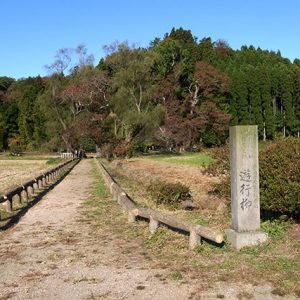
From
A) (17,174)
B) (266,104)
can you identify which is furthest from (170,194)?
(266,104)

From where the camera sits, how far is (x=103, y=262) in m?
5.12

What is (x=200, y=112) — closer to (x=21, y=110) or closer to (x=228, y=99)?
(x=228, y=99)

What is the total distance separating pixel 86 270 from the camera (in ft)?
15.6

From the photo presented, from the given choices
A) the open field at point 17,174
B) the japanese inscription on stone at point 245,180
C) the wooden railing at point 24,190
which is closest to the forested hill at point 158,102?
the open field at point 17,174

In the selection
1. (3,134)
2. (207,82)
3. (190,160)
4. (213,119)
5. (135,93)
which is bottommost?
(190,160)

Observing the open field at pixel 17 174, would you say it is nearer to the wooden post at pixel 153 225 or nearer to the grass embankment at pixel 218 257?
the wooden post at pixel 153 225

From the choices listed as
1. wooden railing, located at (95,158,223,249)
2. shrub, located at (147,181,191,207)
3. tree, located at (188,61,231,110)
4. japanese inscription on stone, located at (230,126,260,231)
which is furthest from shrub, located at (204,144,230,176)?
tree, located at (188,61,231,110)

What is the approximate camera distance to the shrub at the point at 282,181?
5.91m

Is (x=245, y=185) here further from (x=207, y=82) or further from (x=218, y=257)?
(x=207, y=82)

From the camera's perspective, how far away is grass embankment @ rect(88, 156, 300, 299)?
13.6 ft

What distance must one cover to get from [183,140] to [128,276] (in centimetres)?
4571

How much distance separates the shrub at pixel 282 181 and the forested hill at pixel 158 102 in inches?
1340

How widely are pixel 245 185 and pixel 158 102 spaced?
1823 inches

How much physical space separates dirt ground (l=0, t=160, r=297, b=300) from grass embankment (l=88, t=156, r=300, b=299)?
67 millimetres
